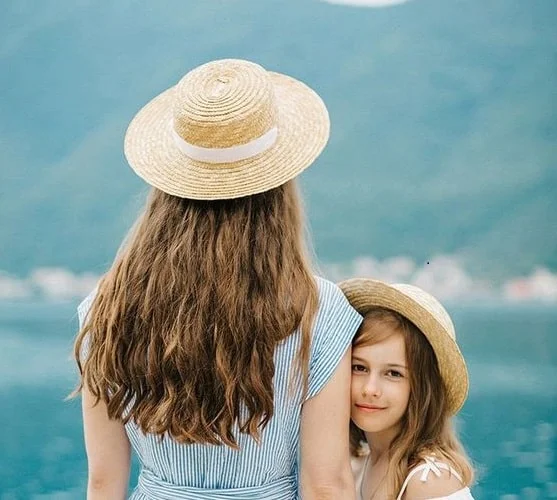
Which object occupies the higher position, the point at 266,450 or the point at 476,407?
the point at 266,450

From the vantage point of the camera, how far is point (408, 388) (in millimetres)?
1887

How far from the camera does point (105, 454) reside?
1.75 meters

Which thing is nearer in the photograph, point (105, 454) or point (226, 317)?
point (226, 317)

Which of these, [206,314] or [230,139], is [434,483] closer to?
[206,314]

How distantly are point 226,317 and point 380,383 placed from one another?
0.44m

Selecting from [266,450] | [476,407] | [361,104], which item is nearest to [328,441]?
[266,450]

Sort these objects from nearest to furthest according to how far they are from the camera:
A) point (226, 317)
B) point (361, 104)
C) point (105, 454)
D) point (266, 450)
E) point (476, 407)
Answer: point (226, 317) → point (266, 450) → point (105, 454) → point (476, 407) → point (361, 104)

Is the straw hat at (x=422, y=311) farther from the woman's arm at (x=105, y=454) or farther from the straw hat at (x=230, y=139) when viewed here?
the woman's arm at (x=105, y=454)

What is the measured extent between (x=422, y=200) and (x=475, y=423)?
1248 millimetres

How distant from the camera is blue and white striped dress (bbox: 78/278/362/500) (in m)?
1.60

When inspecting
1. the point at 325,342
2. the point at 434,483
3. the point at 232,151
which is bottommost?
the point at 434,483

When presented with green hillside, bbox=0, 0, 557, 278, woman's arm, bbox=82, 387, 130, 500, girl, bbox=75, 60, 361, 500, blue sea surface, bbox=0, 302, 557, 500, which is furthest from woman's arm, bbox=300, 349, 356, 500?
green hillside, bbox=0, 0, 557, 278

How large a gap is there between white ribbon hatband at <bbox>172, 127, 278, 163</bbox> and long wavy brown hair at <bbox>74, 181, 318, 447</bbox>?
72 mm

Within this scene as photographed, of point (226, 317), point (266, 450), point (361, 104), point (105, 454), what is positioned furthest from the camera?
point (361, 104)
